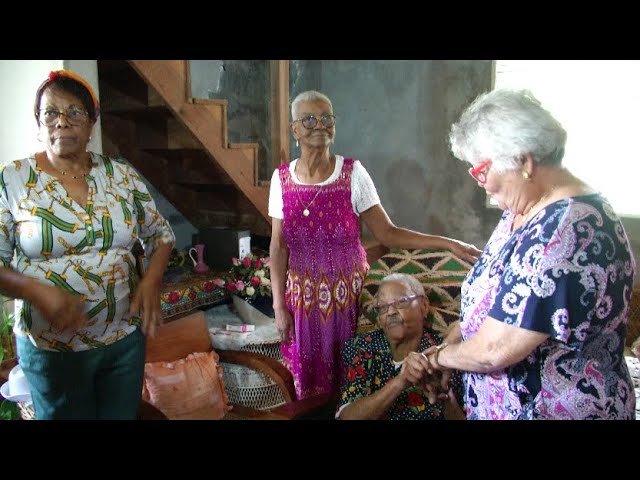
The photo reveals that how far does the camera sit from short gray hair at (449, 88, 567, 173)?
1135mm

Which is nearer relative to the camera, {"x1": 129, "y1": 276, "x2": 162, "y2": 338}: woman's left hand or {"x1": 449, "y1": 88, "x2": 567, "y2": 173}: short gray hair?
{"x1": 449, "y1": 88, "x2": 567, "y2": 173}: short gray hair

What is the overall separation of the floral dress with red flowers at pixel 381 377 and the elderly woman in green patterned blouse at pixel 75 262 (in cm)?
71

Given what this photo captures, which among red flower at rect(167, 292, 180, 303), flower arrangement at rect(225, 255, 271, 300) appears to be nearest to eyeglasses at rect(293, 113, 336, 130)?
flower arrangement at rect(225, 255, 271, 300)

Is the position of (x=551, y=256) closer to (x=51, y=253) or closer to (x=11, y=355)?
(x=51, y=253)

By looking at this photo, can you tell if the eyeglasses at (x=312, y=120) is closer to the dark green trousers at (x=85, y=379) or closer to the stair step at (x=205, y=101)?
the dark green trousers at (x=85, y=379)

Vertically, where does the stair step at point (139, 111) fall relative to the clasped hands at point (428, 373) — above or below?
above

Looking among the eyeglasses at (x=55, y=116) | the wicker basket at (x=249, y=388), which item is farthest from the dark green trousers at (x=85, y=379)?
the wicker basket at (x=249, y=388)

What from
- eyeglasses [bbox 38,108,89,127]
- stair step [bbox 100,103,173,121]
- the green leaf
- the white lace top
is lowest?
the green leaf

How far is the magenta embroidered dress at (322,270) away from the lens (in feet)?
7.03

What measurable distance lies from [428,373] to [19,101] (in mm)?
2367

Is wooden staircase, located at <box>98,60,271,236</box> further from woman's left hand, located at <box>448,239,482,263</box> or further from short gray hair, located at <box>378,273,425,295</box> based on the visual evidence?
woman's left hand, located at <box>448,239,482,263</box>

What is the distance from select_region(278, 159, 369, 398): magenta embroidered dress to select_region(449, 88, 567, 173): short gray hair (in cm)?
96

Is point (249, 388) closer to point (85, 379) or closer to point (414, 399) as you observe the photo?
point (414, 399)
